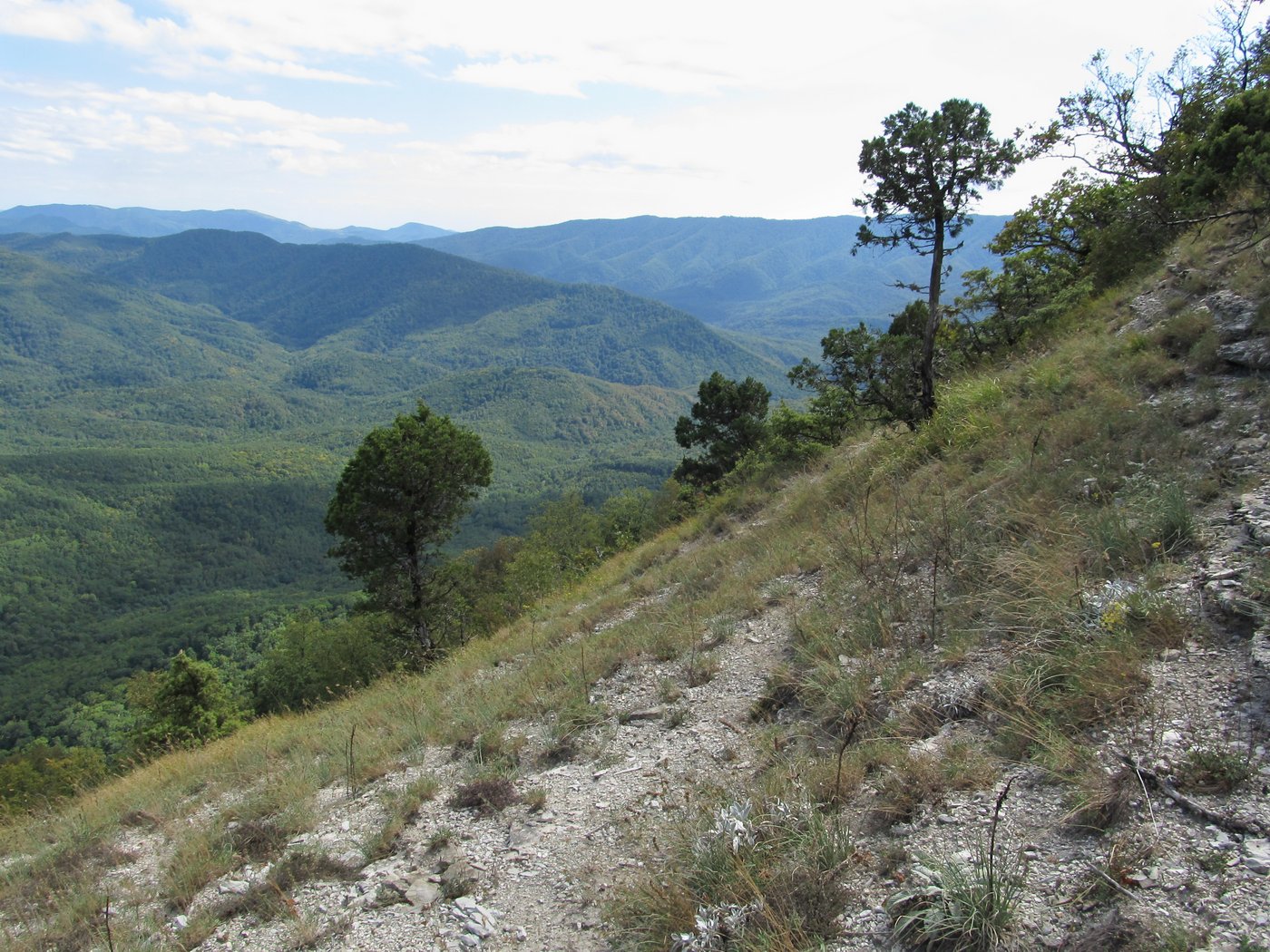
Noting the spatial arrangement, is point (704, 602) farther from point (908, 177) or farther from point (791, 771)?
point (908, 177)

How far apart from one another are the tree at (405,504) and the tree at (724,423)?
14.8 meters

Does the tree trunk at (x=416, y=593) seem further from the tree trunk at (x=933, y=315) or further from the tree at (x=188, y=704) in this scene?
the tree trunk at (x=933, y=315)

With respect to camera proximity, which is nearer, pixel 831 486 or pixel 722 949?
pixel 722 949

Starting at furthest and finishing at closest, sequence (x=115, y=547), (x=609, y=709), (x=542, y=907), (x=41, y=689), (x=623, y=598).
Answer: (x=115, y=547), (x=41, y=689), (x=623, y=598), (x=609, y=709), (x=542, y=907)

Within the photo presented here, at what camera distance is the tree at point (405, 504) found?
16844mm

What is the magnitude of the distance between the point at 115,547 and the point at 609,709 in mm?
170322

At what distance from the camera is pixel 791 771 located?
3.81 metres

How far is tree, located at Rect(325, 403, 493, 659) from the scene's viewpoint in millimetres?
16844

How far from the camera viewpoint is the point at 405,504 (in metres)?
17.1

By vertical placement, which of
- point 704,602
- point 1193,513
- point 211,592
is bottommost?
point 211,592

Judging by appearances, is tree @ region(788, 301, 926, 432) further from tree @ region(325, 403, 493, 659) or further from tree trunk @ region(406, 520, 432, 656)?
tree trunk @ region(406, 520, 432, 656)

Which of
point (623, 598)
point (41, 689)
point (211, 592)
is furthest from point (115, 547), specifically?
point (623, 598)

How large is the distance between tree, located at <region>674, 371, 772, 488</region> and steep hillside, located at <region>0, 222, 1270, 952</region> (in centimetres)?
2225

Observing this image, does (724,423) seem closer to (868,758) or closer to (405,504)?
(405,504)
